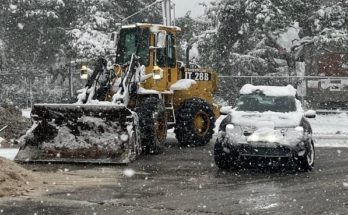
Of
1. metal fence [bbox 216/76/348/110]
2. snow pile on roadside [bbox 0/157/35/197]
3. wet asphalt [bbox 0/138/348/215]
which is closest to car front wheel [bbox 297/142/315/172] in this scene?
wet asphalt [bbox 0/138/348/215]

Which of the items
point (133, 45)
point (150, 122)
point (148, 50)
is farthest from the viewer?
point (133, 45)

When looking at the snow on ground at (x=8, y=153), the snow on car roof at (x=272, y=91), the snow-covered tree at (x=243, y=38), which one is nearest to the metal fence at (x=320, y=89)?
the snow-covered tree at (x=243, y=38)

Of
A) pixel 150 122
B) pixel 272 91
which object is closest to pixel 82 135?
pixel 150 122

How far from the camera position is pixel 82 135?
42.6 ft

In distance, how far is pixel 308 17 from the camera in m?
29.7

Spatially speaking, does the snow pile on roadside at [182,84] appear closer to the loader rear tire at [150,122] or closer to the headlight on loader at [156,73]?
the headlight on loader at [156,73]

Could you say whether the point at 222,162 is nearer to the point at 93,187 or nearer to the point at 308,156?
the point at 308,156

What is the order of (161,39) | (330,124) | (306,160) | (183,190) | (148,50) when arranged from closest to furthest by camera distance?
(183,190), (306,160), (161,39), (148,50), (330,124)

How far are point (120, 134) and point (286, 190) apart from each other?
172 inches

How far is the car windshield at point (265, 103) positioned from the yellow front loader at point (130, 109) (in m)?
2.12

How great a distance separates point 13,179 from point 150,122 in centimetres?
428

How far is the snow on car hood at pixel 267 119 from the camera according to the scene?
11.5 metres

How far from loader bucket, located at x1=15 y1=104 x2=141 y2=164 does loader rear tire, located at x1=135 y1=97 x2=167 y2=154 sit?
62 cm

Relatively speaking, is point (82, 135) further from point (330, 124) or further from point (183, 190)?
point (330, 124)
